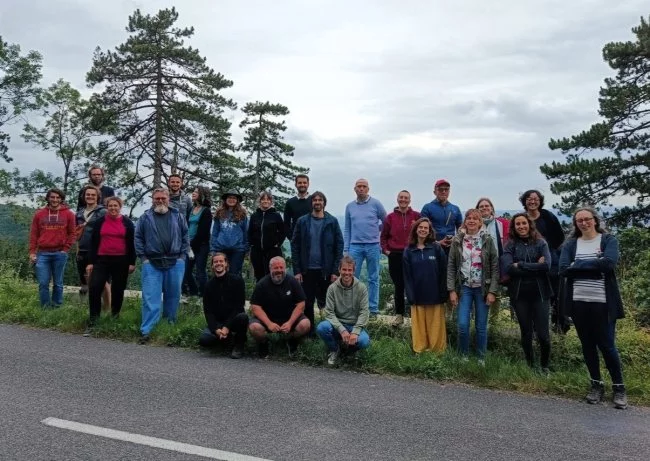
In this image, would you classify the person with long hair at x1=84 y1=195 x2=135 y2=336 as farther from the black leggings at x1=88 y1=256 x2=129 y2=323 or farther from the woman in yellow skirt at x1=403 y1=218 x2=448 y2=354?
the woman in yellow skirt at x1=403 y1=218 x2=448 y2=354

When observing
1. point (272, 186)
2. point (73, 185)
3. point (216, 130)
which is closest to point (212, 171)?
point (216, 130)

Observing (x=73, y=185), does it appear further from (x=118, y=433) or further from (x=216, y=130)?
(x=118, y=433)

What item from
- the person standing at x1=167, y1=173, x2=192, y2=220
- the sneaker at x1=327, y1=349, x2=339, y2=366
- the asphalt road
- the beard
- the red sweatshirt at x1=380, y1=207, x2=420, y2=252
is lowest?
the asphalt road

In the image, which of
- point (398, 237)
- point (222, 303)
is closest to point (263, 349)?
point (222, 303)

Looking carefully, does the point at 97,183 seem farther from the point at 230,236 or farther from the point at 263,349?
the point at 263,349

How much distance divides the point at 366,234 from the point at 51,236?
516 centimetres

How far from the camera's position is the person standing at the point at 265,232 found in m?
8.22

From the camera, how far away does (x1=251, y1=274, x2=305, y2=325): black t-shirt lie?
23.1 feet

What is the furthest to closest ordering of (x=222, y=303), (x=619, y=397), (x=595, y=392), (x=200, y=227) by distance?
(x=200, y=227), (x=222, y=303), (x=595, y=392), (x=619, y=397)

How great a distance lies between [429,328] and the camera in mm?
6977

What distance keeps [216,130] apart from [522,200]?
21.4m

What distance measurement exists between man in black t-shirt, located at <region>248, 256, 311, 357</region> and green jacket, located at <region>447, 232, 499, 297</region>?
1.93 meters

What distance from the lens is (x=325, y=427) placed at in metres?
4.46

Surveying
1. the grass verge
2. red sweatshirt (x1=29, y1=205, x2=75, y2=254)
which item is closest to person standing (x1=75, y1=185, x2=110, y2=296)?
red sweatshirt (x1=29, y1=205, x2=75, y2=254)
